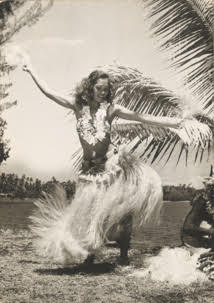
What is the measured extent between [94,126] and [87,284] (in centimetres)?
83

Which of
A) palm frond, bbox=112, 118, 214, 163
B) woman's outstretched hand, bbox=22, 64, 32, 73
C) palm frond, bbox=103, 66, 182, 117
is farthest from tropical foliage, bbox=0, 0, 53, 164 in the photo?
palm frond, bbox=112, 118, 214, 163

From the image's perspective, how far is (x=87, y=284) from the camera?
2082 millimetres

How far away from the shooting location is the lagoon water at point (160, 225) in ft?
7.52

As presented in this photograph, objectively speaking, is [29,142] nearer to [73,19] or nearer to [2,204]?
[2,204]

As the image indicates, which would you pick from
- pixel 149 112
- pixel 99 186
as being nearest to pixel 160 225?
pixel 99 186

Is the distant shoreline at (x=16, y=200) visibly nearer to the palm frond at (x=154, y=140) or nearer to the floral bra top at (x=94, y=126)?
the floral bra top at (x=94, y=126)

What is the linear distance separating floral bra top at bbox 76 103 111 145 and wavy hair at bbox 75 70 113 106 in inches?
2.0

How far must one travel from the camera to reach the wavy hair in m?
2.28

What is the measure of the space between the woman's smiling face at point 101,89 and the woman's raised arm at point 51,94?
14 cm

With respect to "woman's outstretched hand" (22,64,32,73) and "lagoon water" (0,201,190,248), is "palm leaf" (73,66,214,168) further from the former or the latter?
"woman's outstretched hand" (22,64,32,73)

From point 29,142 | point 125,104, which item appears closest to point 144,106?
Answer: point 125,104

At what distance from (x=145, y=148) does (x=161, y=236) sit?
1.70ft

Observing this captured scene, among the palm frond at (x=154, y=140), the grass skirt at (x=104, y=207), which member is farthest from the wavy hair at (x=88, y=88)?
the grass skirt at (x=104, y=207)

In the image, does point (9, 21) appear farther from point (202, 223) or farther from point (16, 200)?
point (202, 223)
